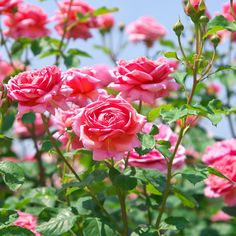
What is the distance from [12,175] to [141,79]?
46 cm

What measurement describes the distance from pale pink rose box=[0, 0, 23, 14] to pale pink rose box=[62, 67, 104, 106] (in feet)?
4.45

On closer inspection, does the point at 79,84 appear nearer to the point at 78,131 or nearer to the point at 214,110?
the point at 78,131

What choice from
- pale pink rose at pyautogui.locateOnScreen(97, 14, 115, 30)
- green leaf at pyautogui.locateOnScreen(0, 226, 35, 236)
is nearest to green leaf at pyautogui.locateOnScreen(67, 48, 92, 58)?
pale pink rose at pyautogui.locateOnScreen(97, 14, 115, 30)

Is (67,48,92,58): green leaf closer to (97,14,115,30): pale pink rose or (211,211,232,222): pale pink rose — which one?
(211,211,232,222): pale pink rose

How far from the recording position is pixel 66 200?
2.38 m

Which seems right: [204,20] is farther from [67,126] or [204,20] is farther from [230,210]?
[230,210]

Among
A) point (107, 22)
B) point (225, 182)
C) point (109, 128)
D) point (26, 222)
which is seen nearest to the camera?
point (109, 128)

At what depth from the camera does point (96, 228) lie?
195cm

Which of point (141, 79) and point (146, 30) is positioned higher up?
point (141, 79)

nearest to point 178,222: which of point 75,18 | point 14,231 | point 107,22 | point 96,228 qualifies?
point 96,228

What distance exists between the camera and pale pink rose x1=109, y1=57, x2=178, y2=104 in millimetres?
1939

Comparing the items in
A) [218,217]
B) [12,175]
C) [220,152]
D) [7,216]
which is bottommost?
[218,217]

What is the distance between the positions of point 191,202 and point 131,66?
1.78ft

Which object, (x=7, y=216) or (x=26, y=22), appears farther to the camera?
(x=26, y=22)
